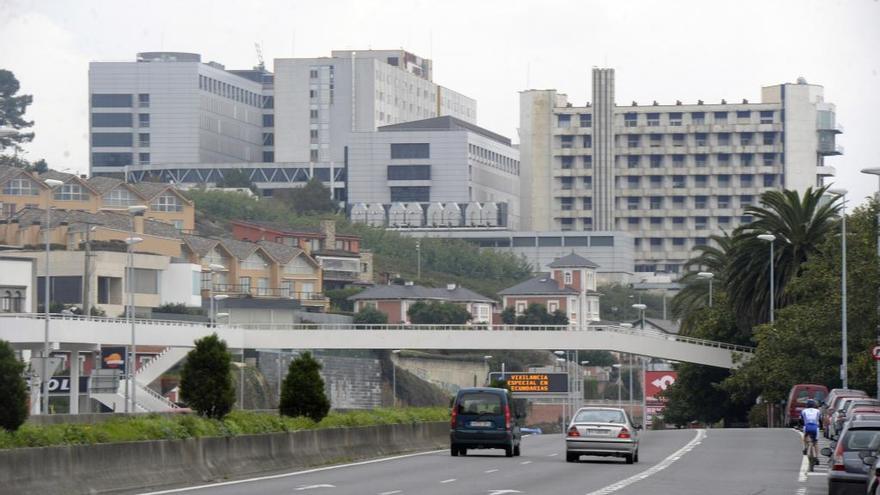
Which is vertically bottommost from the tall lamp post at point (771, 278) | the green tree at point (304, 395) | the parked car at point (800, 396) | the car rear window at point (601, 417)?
the parked car at point (800, 396)

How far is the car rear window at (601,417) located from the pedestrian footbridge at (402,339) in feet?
182

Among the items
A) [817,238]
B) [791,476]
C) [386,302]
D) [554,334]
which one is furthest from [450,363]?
[791,476]

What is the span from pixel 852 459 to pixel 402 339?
85.8m

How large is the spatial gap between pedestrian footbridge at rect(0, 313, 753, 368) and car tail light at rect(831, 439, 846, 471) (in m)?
69.5

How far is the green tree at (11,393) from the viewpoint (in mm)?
26328

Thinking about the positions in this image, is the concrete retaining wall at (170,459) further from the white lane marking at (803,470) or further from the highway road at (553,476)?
the white lane marking at (803,470)

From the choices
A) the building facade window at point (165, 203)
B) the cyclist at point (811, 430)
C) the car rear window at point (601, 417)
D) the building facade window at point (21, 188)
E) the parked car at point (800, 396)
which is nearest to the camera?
the cyclist at point (811, 430)

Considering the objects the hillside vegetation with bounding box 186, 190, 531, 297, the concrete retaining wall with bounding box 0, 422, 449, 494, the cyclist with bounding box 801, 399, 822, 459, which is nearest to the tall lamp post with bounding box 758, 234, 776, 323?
the concrete retaining wall with bounding box 0, 422, 449, 494

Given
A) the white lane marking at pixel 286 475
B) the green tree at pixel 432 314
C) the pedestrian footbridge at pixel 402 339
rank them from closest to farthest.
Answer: the white lane marking at pixel 286 475 < the pedestrian footbridge at pixel 402 339 < the green tree at pixel 432 314

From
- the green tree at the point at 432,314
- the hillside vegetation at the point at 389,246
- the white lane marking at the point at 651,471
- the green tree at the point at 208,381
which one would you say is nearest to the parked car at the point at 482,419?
the white lane marking at the point at 651,471

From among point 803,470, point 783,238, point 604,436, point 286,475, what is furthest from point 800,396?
point 286,475

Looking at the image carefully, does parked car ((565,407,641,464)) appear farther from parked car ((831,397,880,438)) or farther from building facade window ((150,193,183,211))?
building facade window ((150,193,183,211))

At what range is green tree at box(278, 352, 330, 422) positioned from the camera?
42500 millimetres

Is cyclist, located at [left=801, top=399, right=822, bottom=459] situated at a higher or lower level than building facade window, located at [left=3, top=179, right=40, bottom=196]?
lower
